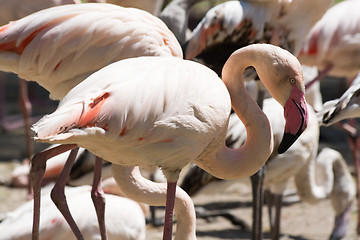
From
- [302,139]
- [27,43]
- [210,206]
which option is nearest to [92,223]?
[27,43]

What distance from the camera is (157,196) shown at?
326 centimetres

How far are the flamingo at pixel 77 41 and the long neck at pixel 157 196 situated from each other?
1.70 ft

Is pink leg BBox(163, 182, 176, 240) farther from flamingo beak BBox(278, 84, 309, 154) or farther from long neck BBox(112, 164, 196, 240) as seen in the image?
flamingo beak BBox(278, 84, 309, 154)

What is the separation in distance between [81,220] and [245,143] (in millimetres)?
1240

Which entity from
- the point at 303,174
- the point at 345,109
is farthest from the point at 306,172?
the point at 345,109

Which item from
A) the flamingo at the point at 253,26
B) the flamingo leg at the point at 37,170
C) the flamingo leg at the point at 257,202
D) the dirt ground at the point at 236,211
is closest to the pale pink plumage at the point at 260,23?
the flamingo at the point at 253,26

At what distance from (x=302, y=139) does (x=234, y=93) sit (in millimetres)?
1760

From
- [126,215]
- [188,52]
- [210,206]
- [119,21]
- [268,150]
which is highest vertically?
[119,21]

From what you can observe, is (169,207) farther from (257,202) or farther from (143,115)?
(257,202)

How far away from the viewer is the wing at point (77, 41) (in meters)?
3.32

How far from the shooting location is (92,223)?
12.4 ft

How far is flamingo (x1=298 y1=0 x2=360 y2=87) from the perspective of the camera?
18.7 ft

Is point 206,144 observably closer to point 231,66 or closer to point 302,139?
point 231,66

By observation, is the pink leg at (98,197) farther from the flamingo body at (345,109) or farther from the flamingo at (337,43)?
the flamingo at (337,43)
